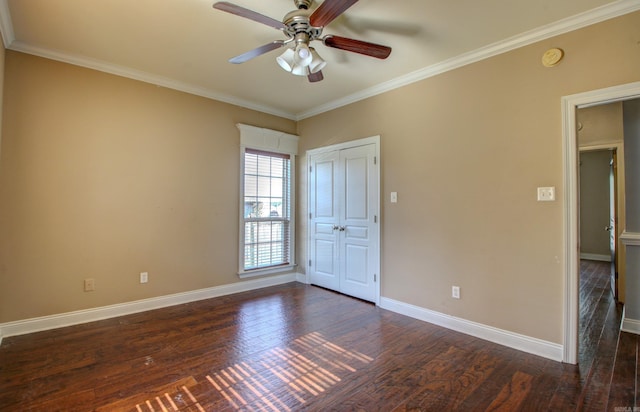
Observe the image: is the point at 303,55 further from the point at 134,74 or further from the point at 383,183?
the point at 134,74

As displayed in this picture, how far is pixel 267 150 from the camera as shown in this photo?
458 cm

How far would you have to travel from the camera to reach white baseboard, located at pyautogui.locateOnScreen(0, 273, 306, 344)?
9.25 ft

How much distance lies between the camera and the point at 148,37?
269cm

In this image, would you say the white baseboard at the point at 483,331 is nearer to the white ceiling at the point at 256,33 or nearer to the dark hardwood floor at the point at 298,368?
the dark hardwood floor at the point at 298,368

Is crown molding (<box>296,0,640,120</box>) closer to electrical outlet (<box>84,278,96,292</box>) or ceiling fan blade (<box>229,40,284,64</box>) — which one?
ceiling fan blade (<box>229,40,284,64</box>)

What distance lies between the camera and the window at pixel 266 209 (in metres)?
4.41

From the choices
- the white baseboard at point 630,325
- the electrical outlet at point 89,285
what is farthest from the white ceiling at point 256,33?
the white baseboard at point 630,325

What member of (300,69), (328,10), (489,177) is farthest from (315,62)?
(489,177)

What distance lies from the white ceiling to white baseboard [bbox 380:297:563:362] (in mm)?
2556

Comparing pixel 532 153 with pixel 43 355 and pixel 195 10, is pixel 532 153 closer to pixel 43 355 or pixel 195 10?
pixel 195 10

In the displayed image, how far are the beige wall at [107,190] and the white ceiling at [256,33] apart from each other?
359 millimetres

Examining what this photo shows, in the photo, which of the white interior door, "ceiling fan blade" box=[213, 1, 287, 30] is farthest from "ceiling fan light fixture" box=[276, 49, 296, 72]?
the white interior door

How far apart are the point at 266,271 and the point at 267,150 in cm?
185

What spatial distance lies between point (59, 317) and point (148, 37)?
9.33 feet
